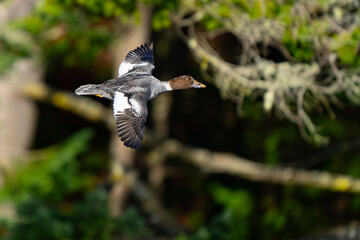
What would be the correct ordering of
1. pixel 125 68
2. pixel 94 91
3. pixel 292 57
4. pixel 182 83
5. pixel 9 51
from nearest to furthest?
pixel 94 91 < pixel 182 83 < pixel 125 68 < pixel 292 57 < pixel 9 51

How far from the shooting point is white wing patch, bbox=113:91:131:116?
285 cm

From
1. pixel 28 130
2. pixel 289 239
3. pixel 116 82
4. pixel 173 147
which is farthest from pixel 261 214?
pixel 116 82

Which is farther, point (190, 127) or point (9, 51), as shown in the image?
point (190, 127)

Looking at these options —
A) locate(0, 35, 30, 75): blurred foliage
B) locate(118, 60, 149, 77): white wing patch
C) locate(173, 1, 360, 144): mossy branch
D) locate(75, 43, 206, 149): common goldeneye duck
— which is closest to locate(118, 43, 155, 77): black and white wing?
locate(118, 60, 149, 77): white wing patch

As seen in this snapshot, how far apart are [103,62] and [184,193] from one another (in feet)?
12.8

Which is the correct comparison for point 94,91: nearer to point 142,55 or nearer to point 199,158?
point 142,55

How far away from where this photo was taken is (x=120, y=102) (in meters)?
2.87

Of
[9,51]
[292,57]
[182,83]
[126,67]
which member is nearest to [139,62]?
[126,67]

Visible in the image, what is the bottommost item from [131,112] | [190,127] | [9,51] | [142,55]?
[131,112]

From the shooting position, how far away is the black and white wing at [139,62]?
359cm

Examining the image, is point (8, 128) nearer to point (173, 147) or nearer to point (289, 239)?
point (173, 147)

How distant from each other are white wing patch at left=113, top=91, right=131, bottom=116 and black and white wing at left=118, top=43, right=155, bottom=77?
0.64 m

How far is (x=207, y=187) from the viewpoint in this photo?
465 inches

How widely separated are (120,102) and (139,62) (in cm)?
92
